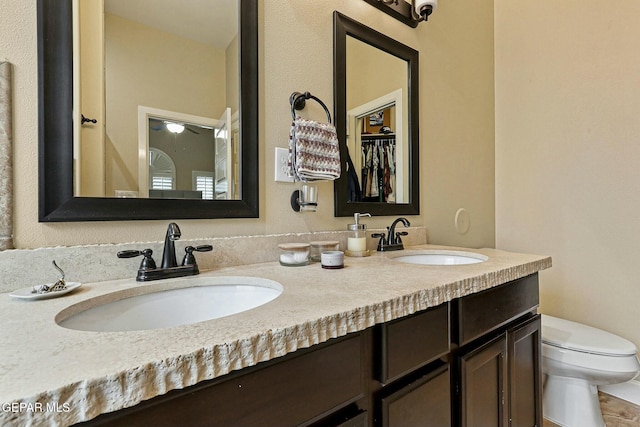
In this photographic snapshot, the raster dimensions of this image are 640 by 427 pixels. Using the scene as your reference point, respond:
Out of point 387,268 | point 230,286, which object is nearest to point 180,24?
point 230,286

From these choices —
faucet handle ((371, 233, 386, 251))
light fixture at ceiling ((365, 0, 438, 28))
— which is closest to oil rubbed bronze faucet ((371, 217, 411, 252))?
faucet handle ((371, 233, 386, 251))

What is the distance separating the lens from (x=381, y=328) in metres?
0.61

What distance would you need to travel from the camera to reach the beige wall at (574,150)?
60.7 inches

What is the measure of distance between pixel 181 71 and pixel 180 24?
150 mm

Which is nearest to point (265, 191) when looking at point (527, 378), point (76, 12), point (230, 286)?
point (230, 286)

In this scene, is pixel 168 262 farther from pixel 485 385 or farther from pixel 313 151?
pixel 485 385

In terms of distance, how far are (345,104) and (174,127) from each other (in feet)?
2.28

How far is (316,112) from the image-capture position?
1224mm

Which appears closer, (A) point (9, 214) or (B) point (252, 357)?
(B) point (252, 357)

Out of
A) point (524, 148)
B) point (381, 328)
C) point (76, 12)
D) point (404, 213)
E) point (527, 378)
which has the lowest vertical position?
point (527, 378)

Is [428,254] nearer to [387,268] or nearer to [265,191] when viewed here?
[387,268]

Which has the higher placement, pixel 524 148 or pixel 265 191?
pixel 524 148

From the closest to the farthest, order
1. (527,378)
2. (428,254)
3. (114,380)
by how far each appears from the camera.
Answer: (114,380)
(527,378)
(428,254)

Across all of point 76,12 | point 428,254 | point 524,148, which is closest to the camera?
point 76,12
